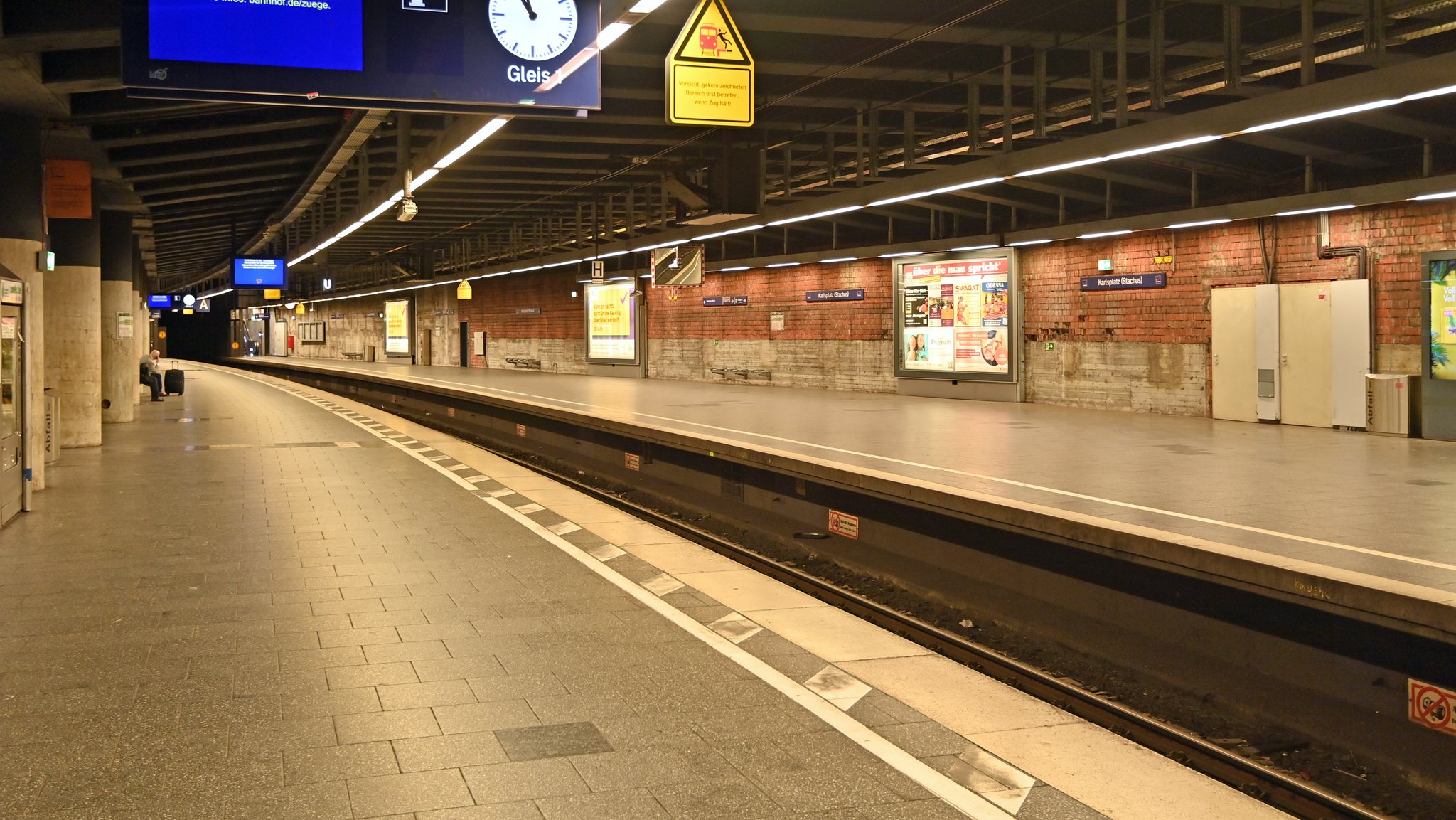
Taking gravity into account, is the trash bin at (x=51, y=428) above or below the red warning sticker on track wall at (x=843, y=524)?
above

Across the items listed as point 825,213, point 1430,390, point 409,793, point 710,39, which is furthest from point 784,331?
point 409,793

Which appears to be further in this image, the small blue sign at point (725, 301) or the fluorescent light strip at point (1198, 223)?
the small blue sign at point (725, 301)

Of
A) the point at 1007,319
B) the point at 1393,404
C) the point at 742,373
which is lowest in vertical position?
the point at 1393,404

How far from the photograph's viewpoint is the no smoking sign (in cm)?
470

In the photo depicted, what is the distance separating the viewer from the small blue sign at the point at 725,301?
2650cm

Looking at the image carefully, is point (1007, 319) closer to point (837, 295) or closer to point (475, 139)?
point (837, 295)

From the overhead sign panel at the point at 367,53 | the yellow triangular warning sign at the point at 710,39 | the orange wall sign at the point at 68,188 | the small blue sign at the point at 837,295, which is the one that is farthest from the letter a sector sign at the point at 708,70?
the small blue sign at the point at 837,295

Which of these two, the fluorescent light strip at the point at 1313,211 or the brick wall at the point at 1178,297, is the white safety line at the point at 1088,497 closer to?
the brick wall at the point at 1178,297

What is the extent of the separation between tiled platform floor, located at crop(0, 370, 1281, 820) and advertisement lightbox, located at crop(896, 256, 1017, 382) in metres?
10.7

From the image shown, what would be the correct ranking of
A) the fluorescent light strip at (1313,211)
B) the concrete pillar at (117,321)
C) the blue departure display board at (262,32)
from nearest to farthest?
1. the blue departure display board at (262,32)
2. the fluorescent light strip at (1313,211)
3. the concrete pillar at (117,321)

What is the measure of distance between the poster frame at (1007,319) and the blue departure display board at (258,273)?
17495 millimetres

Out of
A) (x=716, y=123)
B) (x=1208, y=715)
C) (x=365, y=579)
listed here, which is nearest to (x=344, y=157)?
(x=716, y=123)

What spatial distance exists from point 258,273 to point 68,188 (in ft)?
53.9

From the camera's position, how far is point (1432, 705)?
480 centimetres
